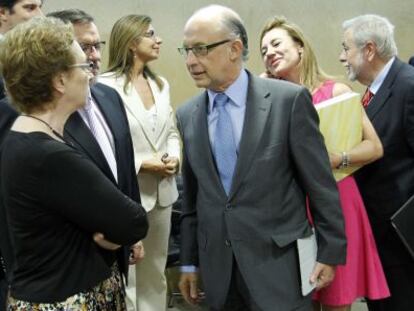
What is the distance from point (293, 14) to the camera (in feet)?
15.8

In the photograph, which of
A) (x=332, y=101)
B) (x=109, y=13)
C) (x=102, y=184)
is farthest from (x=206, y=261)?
(x=109, y=13)

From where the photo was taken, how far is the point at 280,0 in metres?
4.84

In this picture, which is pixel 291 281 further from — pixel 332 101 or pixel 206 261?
pixel 332 101

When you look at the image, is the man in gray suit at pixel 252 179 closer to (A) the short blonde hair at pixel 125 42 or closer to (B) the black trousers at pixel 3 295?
(B) the black trousers at pixel 3 295

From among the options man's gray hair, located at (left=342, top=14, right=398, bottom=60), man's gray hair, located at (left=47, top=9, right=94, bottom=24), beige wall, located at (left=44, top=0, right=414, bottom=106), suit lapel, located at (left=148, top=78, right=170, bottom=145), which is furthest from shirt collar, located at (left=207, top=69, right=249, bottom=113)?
beige wall, located at (left=44, top=0, right=414, bottom=106)

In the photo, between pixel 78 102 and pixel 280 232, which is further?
pixel 280 232

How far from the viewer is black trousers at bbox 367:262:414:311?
8.57 feet

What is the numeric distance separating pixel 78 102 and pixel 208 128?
53 centimetres

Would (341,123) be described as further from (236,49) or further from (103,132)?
(103,132)

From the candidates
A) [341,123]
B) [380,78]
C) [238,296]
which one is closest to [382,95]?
[380,78]

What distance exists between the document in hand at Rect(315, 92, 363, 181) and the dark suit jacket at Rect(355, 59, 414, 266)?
0.22m

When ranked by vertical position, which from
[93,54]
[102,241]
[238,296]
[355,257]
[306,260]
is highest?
[93,54]

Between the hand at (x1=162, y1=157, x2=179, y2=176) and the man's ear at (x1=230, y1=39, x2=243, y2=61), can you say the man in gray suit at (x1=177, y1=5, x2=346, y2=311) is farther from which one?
the hand at (x1=162, y1=157, x2=179, y2=176)

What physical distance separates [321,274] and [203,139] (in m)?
0.62
